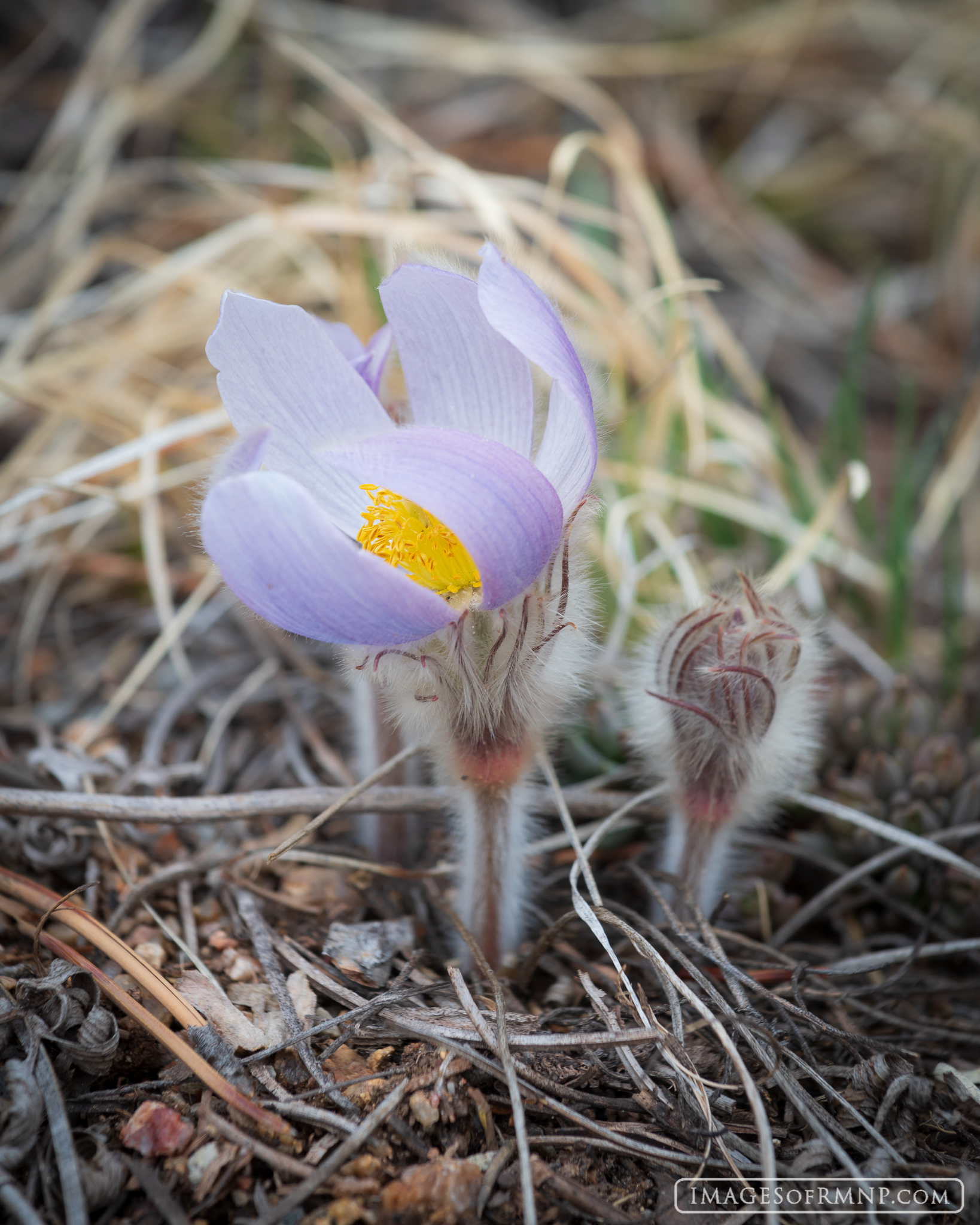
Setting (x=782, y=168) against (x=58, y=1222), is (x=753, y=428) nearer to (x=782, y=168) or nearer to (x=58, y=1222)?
(x=782, y=168)

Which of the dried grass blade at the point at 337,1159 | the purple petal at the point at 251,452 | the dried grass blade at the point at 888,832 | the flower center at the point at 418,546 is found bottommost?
the dried grass blade at the point at 888,832

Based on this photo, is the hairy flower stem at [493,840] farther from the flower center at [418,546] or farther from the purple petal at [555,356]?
the purple petal at [555,356]

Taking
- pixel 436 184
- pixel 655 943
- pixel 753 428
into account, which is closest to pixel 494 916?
pixel 655 943

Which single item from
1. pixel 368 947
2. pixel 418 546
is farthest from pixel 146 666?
pixel 418 546

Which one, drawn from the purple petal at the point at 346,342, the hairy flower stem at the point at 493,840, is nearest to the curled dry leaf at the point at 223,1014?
the hairy flower stem at the point at 493,840

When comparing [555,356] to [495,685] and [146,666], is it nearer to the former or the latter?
[495,685]

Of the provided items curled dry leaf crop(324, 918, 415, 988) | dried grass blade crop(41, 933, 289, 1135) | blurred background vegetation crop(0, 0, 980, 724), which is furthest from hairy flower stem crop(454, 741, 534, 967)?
blurred background vegetation crop(0, 0, 980, 724)
